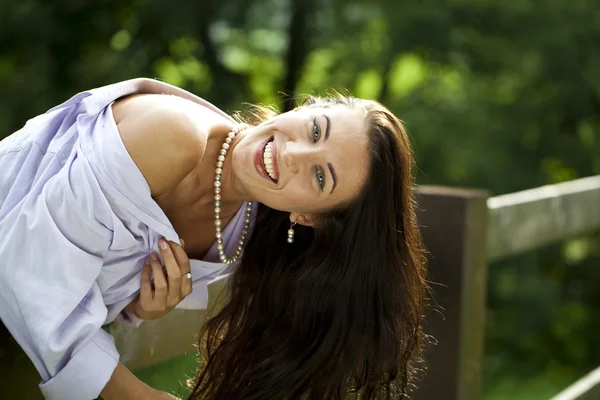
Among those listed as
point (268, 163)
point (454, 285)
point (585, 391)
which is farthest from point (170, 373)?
point (268, 163)

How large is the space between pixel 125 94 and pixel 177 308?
510 millimetres

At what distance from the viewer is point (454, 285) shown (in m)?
2.50

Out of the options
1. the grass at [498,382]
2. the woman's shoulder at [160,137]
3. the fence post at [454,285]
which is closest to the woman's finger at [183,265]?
the woman's shoulder at [160,137]

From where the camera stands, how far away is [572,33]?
18.3ft

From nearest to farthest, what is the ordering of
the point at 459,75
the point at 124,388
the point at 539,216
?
the point at 124,388 → the point at 539,216 → the point at 459,75

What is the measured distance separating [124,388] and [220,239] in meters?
0.51

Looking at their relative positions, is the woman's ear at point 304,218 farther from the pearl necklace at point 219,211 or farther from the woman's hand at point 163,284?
the woman's hand at point 163,284

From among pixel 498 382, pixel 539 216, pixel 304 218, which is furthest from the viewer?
pixel 498 382

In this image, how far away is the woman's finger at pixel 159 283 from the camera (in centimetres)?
186

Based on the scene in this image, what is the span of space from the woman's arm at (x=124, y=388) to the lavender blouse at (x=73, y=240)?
48mm

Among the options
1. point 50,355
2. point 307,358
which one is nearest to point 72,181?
point 50,355

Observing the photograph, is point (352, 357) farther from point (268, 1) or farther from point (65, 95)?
point (268, 1)

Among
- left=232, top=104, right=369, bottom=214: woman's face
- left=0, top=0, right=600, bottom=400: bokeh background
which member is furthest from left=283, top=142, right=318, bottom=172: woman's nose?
left=0, top=0, right=600, bottom=400: bokeh background

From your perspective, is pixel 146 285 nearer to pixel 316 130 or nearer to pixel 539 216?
pixel 316 130
